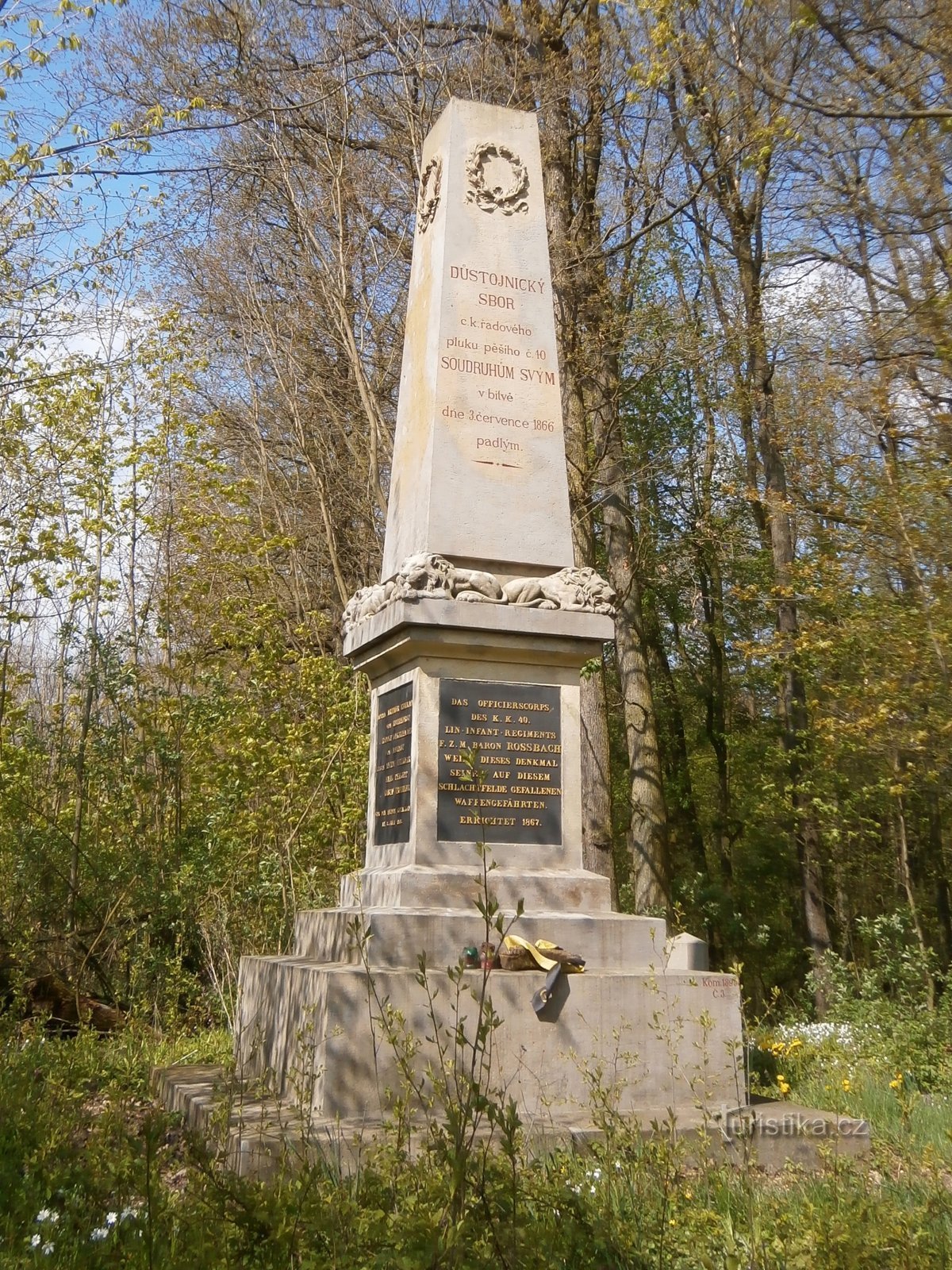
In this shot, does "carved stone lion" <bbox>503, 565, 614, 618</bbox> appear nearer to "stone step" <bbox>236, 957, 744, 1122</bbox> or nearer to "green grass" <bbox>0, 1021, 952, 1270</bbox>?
"stone step" <bbox>236, 957, 744, 1122</bbox>

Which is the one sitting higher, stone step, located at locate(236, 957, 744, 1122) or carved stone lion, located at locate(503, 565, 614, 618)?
carved stone lion, located at locate(503, 565, 614, 618)

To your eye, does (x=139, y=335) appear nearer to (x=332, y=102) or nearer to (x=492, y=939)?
(x=332, y=102)

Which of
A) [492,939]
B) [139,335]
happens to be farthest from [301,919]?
[139,335]

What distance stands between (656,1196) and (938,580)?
24.1ft

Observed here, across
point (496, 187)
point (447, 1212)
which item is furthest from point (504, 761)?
point (496, 187)

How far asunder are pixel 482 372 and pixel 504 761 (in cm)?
255

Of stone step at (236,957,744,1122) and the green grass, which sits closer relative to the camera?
the green grass

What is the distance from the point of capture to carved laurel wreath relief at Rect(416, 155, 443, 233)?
814 cm

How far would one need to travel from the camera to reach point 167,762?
10.2 m

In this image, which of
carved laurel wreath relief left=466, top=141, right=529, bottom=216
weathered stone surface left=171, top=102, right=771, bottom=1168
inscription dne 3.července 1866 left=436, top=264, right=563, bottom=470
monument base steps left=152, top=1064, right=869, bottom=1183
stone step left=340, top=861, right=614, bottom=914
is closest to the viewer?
monument base steps left=152, top=1064, right=869, bottom=1183

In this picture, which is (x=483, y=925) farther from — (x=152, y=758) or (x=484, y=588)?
(x=152, y=758)

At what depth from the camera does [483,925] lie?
5973mm

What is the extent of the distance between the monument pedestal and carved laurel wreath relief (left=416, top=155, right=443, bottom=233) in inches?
121

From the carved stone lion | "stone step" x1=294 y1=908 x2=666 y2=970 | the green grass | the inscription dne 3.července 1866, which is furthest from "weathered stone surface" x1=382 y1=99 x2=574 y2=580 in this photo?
the green grass
